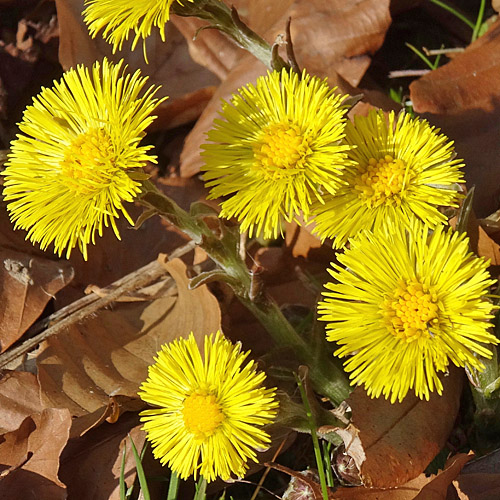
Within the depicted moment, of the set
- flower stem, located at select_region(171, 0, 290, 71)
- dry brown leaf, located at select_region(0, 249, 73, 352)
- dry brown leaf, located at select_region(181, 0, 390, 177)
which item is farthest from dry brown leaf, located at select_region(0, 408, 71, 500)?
flower stem, located at select_region(171, 0, 290, 71)

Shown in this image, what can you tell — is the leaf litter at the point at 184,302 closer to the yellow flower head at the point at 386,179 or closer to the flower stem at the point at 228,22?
the yellow flower head at the point at 386,179

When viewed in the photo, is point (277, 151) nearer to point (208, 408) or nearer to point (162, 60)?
point (208, 408)

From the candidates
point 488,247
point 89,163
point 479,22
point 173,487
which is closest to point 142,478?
point 173,487

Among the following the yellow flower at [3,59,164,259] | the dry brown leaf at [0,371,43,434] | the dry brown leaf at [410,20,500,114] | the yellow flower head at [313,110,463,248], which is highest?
the yellow flower at [3,59,164,259]

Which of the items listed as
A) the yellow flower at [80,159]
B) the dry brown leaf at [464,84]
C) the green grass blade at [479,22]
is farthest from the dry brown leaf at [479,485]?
the green grass blade at [479,22]

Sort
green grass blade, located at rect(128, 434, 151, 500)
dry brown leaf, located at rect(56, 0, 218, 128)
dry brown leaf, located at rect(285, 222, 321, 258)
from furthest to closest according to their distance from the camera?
dry brown leaf, located at rect(56, 0, 218, 128), dry brown leaf, located at rect(285, 222, 321, 258), green grass blade, located at rect(128, 434, 151, 500)

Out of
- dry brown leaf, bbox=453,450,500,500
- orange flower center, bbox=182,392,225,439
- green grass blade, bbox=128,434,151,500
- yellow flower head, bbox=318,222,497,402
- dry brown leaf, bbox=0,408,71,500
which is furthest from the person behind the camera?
dry brown leaf, bbox=0,408,71,500

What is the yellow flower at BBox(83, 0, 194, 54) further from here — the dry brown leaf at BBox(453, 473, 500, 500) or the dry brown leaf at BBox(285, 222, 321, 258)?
the dry brown leaf at BBox(453, 473, 500, 500)
